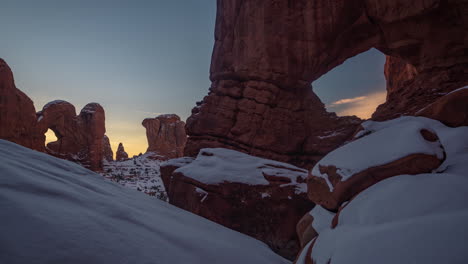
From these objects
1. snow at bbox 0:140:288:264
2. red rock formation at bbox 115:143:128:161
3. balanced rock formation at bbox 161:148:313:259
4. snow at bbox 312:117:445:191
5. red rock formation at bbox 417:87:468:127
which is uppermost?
red rock formation at bbox 417:87:468:127

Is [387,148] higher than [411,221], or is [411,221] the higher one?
[387,148]

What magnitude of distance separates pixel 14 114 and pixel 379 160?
2209cm

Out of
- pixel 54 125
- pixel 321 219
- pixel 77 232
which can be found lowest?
pixel 321 219

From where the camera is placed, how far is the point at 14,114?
15062 mm

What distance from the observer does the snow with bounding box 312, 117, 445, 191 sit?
1775 mm

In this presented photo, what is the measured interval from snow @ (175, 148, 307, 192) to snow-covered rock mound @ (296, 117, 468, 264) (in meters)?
3.19

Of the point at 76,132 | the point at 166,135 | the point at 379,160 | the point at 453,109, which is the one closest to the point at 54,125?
the point at 76,132

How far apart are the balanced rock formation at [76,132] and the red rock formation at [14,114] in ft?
11.8

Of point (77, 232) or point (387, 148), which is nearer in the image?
point (77, 232)

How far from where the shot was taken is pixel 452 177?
1221 mm

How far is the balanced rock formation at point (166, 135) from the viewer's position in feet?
133

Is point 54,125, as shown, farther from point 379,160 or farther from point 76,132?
point 379,160

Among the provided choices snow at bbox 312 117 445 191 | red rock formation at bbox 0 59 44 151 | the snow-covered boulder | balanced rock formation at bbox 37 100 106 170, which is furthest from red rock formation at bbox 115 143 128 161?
snow at bbox 312 117 445 191

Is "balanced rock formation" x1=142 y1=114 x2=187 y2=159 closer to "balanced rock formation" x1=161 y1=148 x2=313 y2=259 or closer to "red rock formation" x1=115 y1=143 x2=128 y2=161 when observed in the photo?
"red rock formation" x1=115 y1=143 x2=128 y2=161
